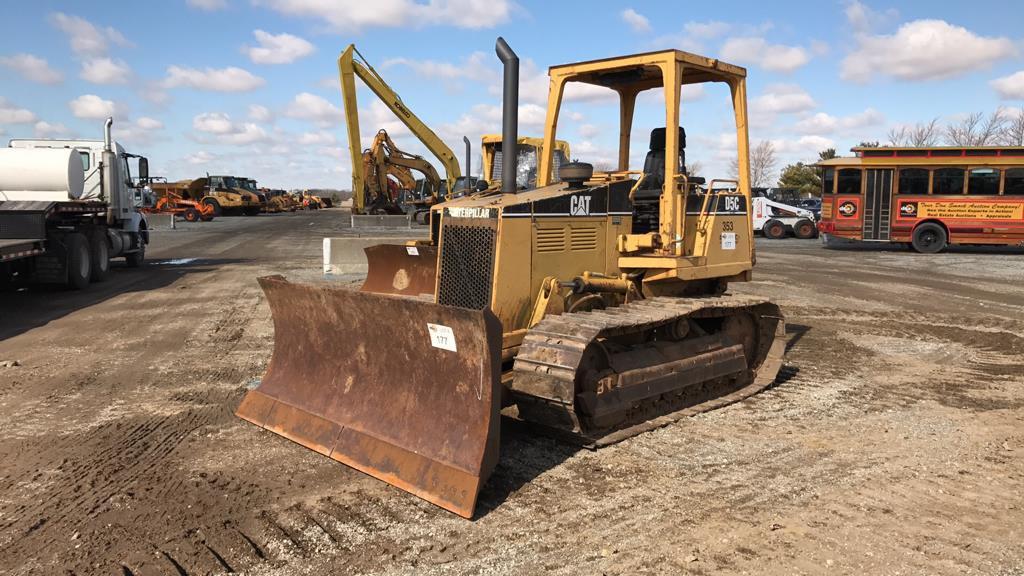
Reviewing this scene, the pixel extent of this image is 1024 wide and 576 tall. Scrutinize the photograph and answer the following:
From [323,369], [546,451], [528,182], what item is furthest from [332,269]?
[546,451]

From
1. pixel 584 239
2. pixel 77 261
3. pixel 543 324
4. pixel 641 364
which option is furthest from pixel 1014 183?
pixel 77 261

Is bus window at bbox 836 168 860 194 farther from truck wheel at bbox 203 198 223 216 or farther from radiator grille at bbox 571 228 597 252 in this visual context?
truck wheel at bbox 203 198 223 216

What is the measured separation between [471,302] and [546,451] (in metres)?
1.20

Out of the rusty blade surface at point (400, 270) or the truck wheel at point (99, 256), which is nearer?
the rusty blade surface at point (400, 270)

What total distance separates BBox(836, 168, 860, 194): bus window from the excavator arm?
12.2 m

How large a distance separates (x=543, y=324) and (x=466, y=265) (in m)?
0.75

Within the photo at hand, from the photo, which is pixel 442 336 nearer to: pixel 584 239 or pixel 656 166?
pixel 584 239

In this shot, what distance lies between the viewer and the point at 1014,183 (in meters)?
21.7

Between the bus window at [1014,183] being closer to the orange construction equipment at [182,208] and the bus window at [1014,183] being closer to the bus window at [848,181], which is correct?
the bus window at [848,181]

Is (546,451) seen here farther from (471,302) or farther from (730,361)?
(730,361)

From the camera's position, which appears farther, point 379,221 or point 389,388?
point 379,221

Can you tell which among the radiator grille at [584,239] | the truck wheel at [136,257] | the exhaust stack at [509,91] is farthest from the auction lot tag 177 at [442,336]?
the truck wheel at [136,257]

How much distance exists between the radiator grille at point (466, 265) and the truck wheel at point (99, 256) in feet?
37.5

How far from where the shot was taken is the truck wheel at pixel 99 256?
47.3 feet
